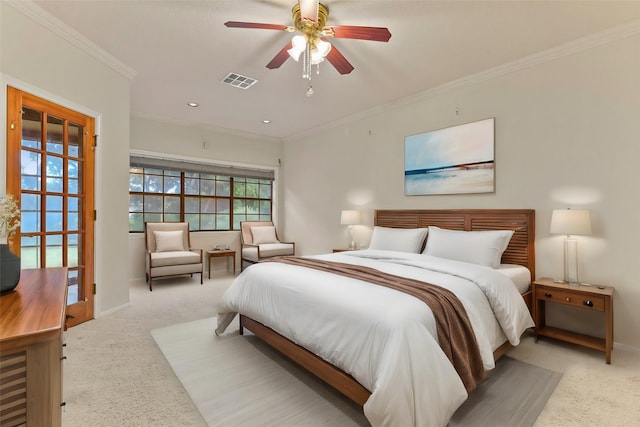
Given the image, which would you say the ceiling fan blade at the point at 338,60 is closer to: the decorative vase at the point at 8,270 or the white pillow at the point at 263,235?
the decorative vase at the point at 8,270

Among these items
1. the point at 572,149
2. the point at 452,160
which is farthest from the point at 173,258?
the point at 572,149

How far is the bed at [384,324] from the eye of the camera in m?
1.49

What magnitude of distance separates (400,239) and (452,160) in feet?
3.89

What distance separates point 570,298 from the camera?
2.62 meters

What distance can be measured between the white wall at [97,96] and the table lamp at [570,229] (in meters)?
4.59

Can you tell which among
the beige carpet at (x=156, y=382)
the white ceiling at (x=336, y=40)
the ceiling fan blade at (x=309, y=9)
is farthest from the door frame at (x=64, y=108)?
the ceiling fan blade at (x=309, y=9)

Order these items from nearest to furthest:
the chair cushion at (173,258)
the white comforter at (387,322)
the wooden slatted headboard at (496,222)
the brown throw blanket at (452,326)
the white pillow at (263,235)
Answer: the white comforter at (387,322) → the brown throw blanket at (452,326) → the wooden slatted headboard at (496,222) → the chair cushion at (173,258) → the white pillow at (263,235)

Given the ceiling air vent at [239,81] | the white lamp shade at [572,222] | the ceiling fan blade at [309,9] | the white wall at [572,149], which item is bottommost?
the white lamp shade at [572,222]

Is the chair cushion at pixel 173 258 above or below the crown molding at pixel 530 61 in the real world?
below

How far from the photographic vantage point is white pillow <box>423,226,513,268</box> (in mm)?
3023

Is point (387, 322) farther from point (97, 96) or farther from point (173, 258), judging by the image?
point (173, 258)

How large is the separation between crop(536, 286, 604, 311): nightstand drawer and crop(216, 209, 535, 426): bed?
0.66 ft

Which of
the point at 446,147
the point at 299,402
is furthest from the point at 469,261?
the point at 299,402

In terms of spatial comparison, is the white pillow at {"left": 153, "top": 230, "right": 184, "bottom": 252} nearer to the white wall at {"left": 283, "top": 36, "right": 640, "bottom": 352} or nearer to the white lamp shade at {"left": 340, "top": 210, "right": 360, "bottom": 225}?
the white lamp shade at {"left": 340, "top": 210, "right": 360, "bottom": 225}
